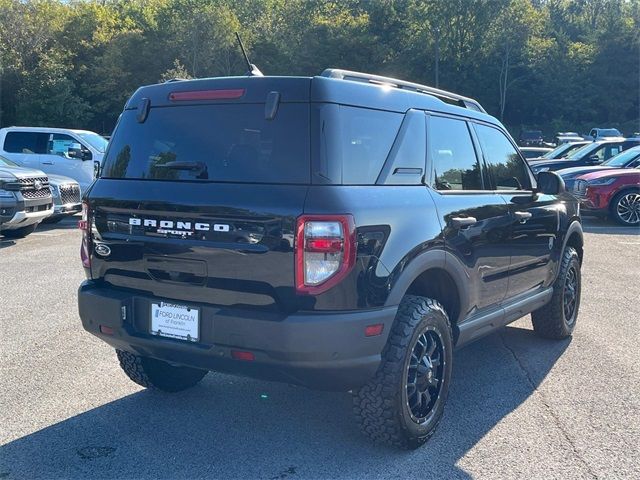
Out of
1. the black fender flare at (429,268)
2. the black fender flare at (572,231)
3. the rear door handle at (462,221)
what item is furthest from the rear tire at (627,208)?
the black fender flare at (429,268)

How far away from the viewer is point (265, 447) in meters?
3.55

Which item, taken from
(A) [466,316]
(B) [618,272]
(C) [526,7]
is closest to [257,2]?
(C) [526,7]

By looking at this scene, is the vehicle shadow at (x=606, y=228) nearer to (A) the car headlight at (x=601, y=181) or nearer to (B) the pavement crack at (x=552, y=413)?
(A) the car headlight at (x=601, y=181)

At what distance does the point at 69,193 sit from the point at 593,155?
12.4 metres

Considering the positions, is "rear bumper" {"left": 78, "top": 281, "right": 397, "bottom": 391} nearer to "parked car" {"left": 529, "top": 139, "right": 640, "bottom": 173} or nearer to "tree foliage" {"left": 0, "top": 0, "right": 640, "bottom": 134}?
"parked car" {"left": 529, "top": 139, "right": 640, "bottom": 173}

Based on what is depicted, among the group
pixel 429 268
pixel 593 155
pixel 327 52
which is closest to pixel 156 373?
pixel 429 268

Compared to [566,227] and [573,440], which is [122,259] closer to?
[573,440]

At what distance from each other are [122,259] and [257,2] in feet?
205

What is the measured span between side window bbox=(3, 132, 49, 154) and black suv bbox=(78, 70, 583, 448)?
1208cm

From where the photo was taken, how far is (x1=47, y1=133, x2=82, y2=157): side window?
14570 millimetres

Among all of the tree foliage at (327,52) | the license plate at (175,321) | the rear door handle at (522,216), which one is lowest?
the license plate at (175,321)

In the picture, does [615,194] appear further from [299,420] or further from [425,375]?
[299,420]

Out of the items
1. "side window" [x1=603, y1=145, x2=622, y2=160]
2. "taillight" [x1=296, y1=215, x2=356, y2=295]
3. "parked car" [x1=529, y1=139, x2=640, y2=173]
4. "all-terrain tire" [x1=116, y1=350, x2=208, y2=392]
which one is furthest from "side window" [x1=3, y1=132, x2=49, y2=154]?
"side window" [x1=603, y1=145, x2=622, y2=160]

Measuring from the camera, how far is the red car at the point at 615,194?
42.3 ft
